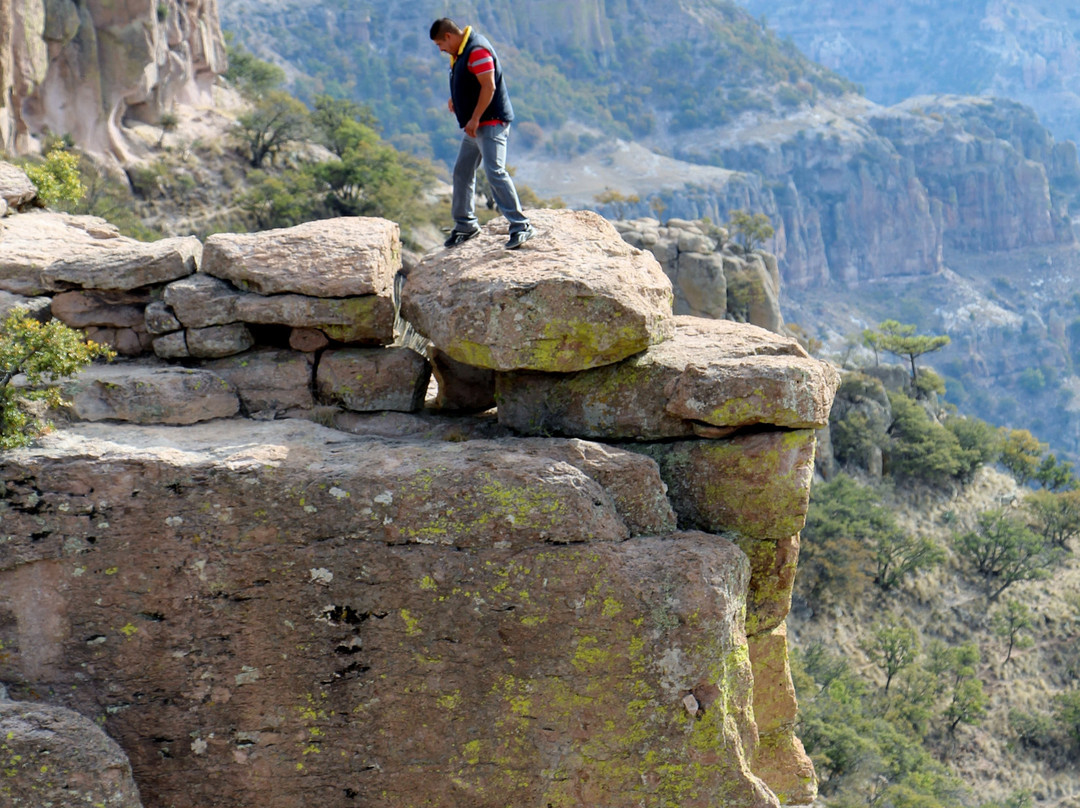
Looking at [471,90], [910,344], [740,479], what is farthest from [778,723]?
[910,344]

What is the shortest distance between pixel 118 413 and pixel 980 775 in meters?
32.6

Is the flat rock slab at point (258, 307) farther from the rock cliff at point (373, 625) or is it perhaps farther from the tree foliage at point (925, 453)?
the tree foliage at point (925, 453)

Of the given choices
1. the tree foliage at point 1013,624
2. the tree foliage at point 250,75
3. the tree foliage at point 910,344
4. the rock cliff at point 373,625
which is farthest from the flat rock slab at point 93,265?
the tree foliage at point 250,75

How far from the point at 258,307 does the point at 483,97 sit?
3.21 metres

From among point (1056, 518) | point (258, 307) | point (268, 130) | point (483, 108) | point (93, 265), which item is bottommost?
point (1056, 518)

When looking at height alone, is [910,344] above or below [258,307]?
below

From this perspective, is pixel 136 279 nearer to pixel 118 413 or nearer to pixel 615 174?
pixel 118 413

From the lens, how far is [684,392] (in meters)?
8.93

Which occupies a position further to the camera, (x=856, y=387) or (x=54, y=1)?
(x=856, y=387)

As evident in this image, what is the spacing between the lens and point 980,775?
31953 mm

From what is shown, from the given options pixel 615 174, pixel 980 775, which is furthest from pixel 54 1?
pixel 615 174

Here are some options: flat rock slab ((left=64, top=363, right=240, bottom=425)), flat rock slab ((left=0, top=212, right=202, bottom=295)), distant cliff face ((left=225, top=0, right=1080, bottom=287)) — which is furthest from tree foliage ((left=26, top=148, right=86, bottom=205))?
distant cliff face ((left=225, top=0, right=1080, bottom=287))

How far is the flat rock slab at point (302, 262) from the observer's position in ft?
31.8

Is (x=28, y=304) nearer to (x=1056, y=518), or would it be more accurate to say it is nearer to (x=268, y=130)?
(x=268, y=130)
